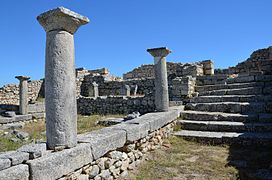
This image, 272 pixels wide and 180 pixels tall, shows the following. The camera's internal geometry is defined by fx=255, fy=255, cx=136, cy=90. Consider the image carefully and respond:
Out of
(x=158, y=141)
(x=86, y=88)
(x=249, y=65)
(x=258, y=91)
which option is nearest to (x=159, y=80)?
(x=158, y=141)

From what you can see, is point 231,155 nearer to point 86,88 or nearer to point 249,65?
point 249,65

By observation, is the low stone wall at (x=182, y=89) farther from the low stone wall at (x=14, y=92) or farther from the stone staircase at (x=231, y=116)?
the low stone wall at (x=14, y=92)

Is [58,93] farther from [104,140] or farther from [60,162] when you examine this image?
[104,140]

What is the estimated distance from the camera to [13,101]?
2027 centimetres

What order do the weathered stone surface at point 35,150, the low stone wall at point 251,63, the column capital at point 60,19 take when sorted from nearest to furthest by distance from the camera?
the weathered stone surface at point 35,150
the column capital at point 60,19
the low stone wall at point 251,63

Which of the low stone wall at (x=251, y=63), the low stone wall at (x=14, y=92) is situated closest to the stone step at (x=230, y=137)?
the low stone wall at (x=251, y=63)

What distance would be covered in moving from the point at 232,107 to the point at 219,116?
0.83m

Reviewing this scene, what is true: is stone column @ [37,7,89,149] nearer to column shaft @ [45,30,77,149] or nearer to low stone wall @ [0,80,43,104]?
column shaft @ [45,30,77,149]

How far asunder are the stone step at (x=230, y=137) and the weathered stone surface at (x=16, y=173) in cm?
507

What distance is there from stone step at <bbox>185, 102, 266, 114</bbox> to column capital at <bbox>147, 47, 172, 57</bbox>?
7.91 ft

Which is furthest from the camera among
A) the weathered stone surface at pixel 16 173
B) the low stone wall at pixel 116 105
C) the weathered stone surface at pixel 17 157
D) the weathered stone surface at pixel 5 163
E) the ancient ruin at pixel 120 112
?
the low stone wall at pixel 116 105

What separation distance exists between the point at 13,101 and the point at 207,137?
17.7m

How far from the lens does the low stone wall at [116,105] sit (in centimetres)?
1288

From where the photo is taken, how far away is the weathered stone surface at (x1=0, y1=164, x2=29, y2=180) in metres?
2.70
